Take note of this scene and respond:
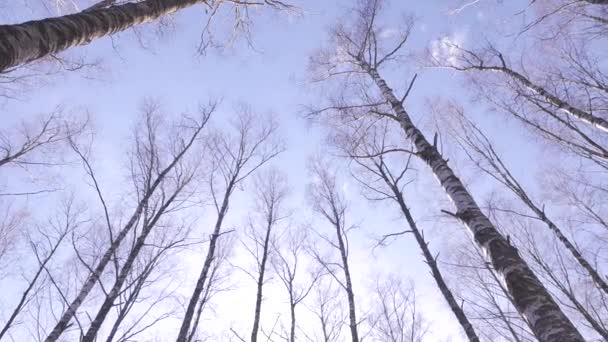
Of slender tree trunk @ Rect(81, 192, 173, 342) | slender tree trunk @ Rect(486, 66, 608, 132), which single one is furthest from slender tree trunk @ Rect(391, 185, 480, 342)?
slender tree trunk @ Rect(81, 192, 173, 342)

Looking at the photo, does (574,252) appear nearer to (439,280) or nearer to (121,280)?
(439,280)

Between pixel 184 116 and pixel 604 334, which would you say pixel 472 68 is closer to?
pixel 604 334

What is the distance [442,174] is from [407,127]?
1.32 metres

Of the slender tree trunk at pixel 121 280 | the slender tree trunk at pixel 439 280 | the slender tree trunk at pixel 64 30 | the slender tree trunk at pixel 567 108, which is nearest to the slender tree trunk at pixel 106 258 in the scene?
the slender tree trunk at pixel 121 280

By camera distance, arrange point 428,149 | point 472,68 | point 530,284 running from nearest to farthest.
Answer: point 530,284 < point 428,149 < point 472,68

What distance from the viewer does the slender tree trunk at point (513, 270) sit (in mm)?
1926

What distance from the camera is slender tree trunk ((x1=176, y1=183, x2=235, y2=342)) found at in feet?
22.3

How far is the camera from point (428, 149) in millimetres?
3990

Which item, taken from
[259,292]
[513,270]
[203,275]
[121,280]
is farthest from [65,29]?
[259,292]

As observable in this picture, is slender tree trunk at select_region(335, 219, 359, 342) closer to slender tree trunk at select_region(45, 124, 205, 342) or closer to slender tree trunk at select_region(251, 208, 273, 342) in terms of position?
slender tree trunk at select_region(251, 208, 273, 342)

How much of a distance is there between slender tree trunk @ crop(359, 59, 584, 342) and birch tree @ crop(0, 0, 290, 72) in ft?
11.0

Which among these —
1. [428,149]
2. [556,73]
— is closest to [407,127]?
[428,149]

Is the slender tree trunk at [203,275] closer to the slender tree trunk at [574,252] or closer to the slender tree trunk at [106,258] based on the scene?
the slender tree trunk at [106,258]

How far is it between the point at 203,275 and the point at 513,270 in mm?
6863
